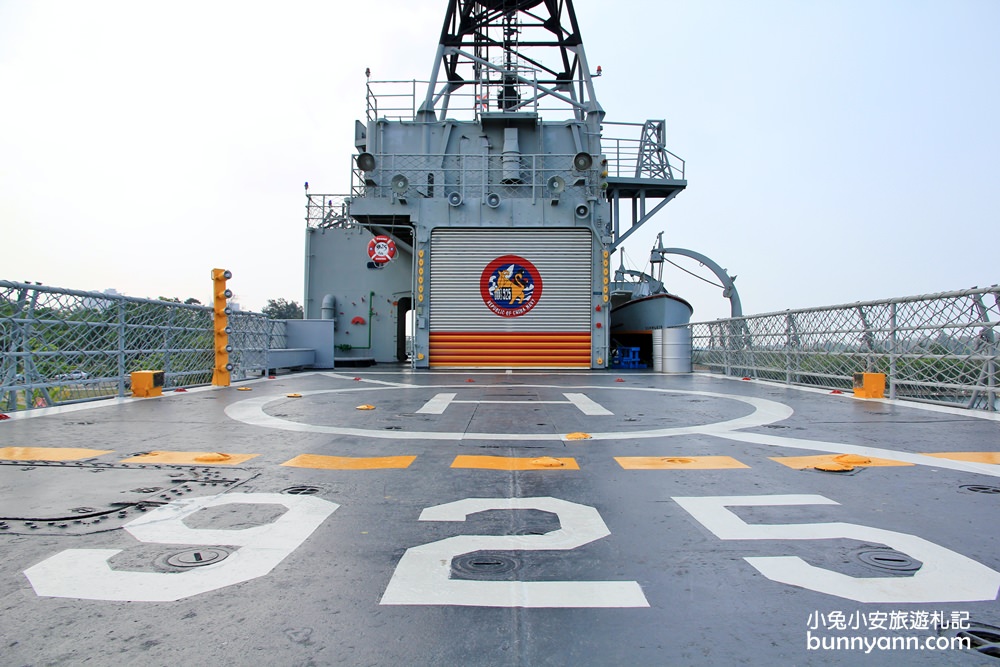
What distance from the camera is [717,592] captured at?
2082 mm

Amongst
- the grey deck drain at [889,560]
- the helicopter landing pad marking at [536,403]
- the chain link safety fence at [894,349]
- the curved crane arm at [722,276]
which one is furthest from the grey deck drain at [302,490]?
the curved crane arm at [722,276]

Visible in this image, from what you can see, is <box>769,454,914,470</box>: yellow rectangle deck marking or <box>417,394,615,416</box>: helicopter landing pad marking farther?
<box>417,394,615,416</box>: helicopter landing pad marking

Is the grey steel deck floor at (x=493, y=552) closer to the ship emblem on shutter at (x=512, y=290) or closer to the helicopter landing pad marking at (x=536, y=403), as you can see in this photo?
the helicopter landing pad marking at (x=536, y=403)

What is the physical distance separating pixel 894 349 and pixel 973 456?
4.46 meters

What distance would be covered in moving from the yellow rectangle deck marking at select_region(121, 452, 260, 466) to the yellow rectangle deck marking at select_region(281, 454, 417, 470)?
1.38 ft

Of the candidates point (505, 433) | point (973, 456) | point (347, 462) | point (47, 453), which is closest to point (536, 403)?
point (505, 433)

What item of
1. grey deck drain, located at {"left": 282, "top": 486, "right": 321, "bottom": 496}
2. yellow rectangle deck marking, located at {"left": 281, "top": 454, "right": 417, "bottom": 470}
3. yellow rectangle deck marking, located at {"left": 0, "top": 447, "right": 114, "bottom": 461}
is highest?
yellow rectangle deck marking, located at {"left": 0, "top": 447, "right": 114, "bottom": 461}

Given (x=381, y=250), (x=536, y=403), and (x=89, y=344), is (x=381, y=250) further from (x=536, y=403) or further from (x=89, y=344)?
(x=536, y=403)

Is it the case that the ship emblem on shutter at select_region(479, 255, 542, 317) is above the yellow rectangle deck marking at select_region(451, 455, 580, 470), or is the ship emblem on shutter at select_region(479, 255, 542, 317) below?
above

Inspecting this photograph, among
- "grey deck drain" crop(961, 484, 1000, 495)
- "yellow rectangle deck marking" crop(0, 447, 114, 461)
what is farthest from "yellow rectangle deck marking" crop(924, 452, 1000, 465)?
"yellow rectangle deck marking" crop(0, 447, 114, 461)

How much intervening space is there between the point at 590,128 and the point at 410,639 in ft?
65.8

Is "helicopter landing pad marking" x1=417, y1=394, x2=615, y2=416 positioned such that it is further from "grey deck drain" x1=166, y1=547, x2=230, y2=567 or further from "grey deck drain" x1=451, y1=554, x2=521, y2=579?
"grey deck drain" x1=451, y1=554, x2=521, y2=579

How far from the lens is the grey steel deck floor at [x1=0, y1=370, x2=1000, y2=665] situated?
1.75m

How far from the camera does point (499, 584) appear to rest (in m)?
2.13
